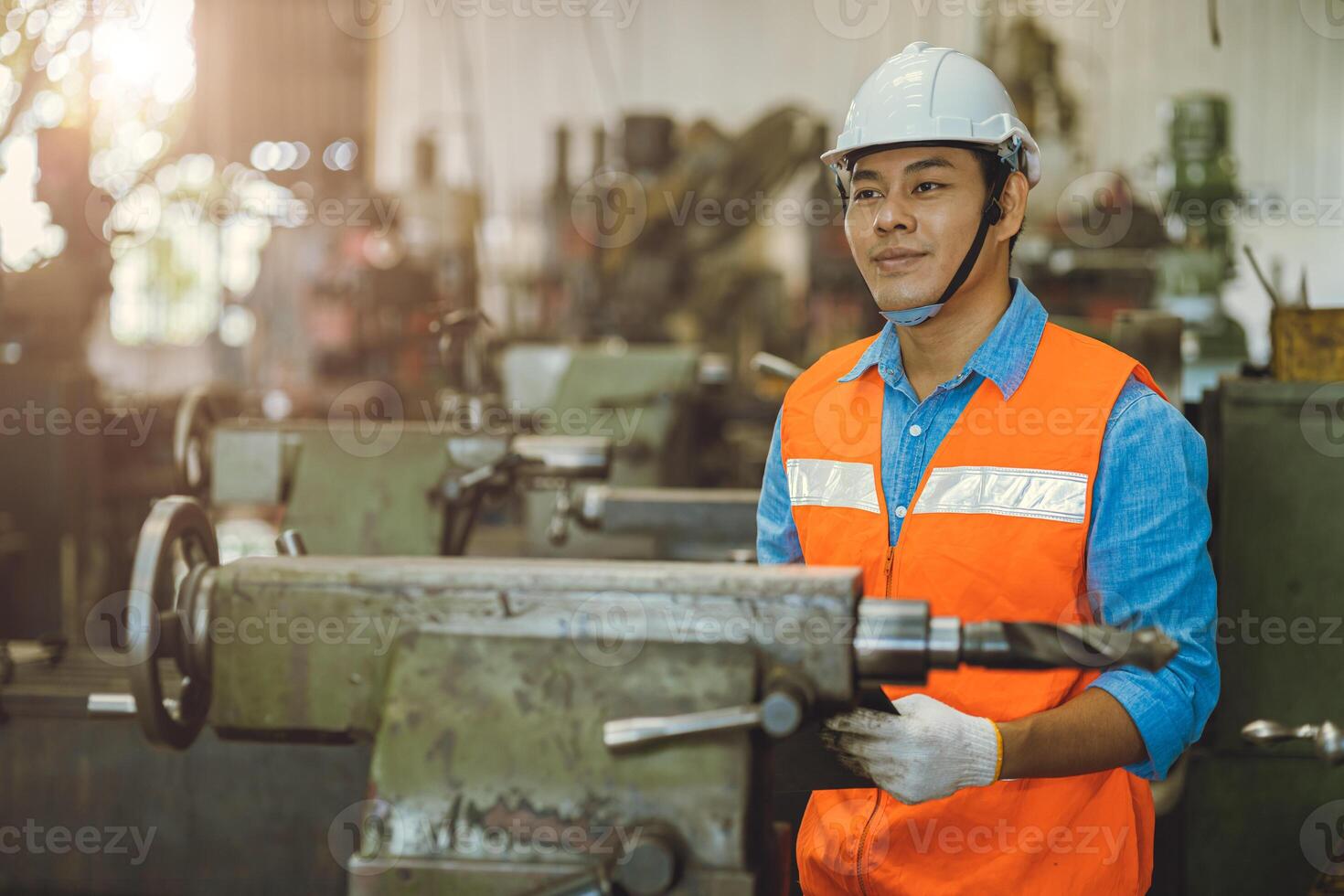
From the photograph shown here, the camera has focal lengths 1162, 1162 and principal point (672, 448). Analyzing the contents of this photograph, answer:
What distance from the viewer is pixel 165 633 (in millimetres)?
941

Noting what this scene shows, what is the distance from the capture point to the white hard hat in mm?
1283

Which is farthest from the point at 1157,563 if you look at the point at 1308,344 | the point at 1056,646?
the point at 1308,344

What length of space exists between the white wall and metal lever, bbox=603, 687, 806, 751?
3.32 metres

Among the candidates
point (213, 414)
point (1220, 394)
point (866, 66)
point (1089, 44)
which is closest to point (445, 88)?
point (866, 66)

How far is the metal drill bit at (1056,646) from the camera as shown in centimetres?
79

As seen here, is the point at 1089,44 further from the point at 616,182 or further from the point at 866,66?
the point at 616,182

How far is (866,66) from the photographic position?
22.6 feet

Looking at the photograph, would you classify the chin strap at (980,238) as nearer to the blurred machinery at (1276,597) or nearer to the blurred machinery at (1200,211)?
the blurred machinery at (1276,597)

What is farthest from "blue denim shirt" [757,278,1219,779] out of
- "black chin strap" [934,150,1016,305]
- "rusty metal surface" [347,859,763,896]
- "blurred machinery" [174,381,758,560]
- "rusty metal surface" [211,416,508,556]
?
"rusty metal surface" [211,416,508,556]

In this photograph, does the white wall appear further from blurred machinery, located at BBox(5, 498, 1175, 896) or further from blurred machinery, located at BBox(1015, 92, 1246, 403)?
blurred machinery, located at BBox(5, 498, 1175, 896)

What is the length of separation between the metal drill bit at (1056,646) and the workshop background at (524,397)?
0.11 metres

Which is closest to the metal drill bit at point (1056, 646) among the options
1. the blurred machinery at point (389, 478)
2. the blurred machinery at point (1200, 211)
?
the blurred machinery at point (389, 478)

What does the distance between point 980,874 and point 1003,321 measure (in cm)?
58

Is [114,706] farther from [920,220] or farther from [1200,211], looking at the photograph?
[1200,211]
